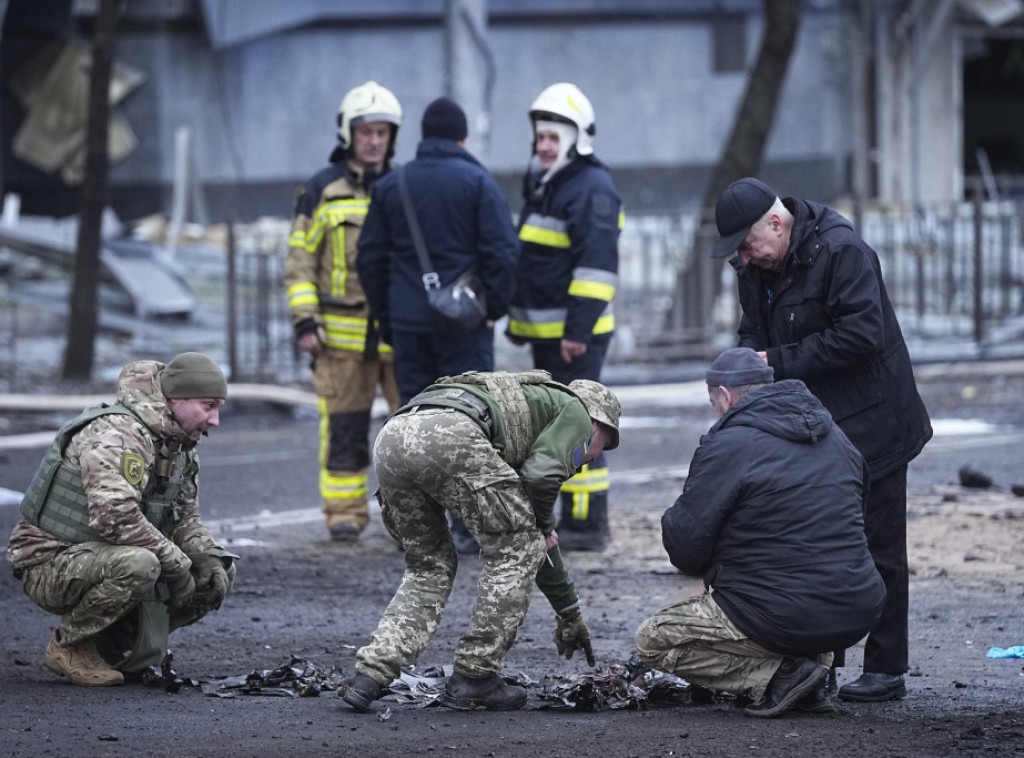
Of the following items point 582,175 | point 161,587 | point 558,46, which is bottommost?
point 161,587

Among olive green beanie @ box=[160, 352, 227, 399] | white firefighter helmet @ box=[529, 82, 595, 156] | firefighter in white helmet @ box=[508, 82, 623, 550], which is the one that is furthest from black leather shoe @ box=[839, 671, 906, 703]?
white firefighter helmet @ box=[529, 82, 595, 156]

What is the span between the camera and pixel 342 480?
7.86 metres

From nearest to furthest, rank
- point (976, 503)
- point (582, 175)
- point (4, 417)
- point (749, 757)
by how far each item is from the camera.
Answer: point (749, 757), point (582, 175), point (976, 503), point (4, 417)

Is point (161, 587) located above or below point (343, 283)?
below

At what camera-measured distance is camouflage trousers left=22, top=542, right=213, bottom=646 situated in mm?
5141

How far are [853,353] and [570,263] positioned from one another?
2.66 m

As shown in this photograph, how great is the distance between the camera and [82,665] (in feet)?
17.5

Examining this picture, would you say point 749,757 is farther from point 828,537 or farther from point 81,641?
point 81,641

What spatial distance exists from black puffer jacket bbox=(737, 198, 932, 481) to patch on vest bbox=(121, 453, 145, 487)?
219 centimetres

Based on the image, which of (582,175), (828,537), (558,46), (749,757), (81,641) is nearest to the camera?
(749,757)

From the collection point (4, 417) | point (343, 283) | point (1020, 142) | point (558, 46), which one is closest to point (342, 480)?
point (343, 283)

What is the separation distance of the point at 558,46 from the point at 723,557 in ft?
62.1

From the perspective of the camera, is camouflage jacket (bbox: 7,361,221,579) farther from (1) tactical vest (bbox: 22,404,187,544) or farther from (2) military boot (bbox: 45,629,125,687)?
(2) military boot (bbox: 45,629,125,687)

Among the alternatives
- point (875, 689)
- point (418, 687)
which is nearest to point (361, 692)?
point (418, 687)
